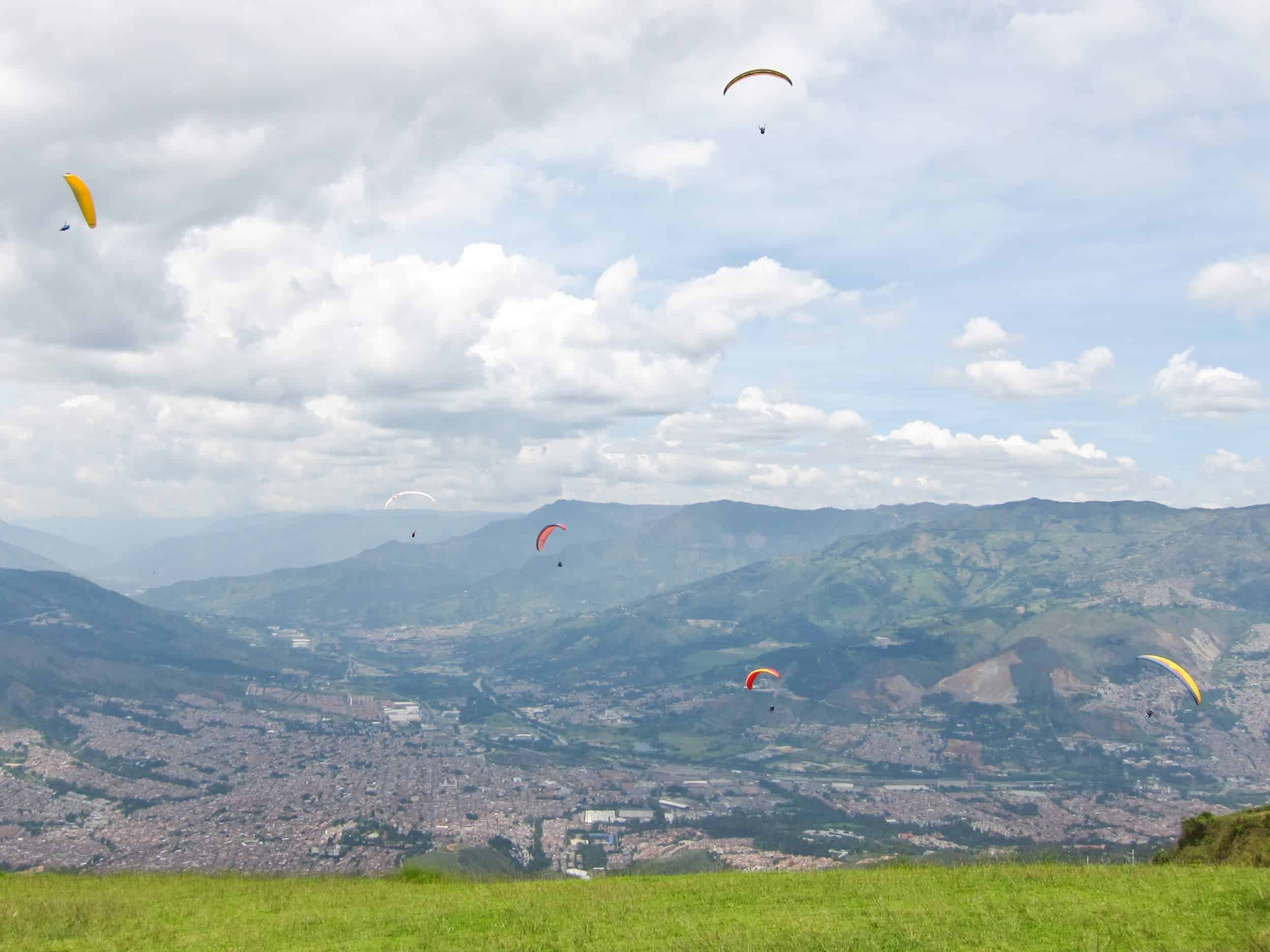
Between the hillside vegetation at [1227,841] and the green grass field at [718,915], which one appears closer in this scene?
the green grass field at [718,915]

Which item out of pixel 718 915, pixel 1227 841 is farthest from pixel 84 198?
pixel 1227 841

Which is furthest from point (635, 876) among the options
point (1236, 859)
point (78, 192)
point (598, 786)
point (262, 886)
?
point (598, 786)

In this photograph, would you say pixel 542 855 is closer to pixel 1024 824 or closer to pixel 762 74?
pixel 1024 824

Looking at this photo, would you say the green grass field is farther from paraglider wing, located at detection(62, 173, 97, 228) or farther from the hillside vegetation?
paraglider wing, located at detection(62, 173, 97, 228)

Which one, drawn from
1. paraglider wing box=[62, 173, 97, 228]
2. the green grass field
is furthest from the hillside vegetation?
paraglider wing box=[62, 173, 97, 228]

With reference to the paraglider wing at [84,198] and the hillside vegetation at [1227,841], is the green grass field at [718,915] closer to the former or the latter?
the hillside vegetation at [1227,841]

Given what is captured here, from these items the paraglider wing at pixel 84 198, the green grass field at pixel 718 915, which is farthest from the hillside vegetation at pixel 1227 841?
the paraglider wing at pixel 84 198

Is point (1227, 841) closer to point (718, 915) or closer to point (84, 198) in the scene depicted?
point (718, 915)
